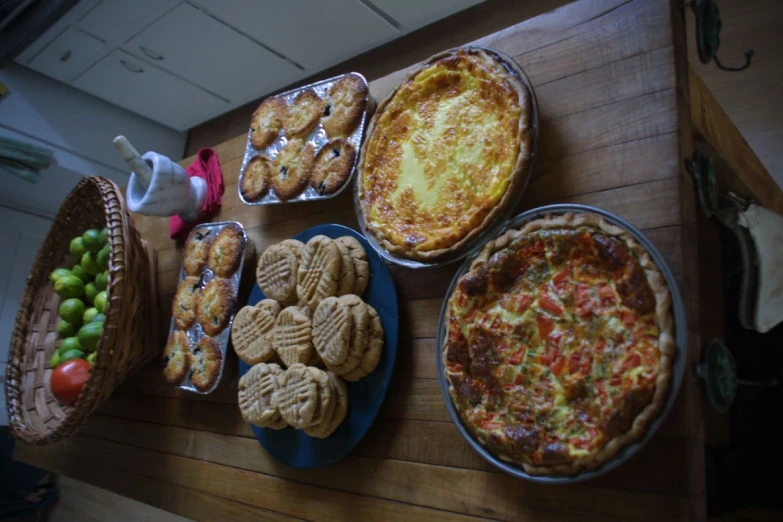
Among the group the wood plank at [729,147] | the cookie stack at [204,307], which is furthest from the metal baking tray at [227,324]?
the wood plank at [729,147]

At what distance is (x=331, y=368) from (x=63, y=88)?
10.5ft

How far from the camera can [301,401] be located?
1296mm

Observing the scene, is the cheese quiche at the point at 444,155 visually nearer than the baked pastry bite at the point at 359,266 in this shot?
Yes

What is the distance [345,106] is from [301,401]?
0.84m

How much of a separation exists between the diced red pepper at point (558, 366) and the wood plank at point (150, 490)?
2.67 ft

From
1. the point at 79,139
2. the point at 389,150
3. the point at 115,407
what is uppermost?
the point at 79,139

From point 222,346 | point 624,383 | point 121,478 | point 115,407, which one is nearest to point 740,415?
point 624,383

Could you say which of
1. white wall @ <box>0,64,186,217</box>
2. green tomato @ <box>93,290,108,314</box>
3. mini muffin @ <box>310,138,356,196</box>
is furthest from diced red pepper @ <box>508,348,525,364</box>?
white wall @ <box>0,64,186,217</box>

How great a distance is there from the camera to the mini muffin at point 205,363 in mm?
1640

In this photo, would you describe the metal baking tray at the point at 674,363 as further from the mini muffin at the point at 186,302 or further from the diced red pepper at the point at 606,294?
the mini muffin at the point at 186,302

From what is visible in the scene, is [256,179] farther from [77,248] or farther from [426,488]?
[426,488]

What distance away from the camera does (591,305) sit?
3.14ft

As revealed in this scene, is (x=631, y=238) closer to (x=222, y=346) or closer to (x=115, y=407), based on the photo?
(x=222, y=346)

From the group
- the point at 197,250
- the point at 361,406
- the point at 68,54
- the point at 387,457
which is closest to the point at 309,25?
the point at 68,54
